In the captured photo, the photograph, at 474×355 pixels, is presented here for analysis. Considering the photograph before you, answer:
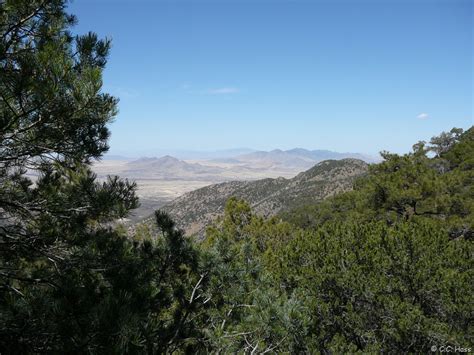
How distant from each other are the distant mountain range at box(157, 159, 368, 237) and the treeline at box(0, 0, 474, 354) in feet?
139

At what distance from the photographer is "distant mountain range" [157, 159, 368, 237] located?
54875 millimetres

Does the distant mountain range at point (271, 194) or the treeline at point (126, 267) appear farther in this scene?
the distant mountain range at point (271, 194)

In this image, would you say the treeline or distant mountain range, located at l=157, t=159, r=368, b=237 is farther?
distant mountain range, located at l=157, t=159, r=368, b=237

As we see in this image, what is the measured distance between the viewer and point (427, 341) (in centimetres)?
578

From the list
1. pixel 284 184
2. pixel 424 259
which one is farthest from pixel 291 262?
pixel 284 184

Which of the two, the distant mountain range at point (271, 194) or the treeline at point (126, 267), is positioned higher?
the treeline at point (126, 267)

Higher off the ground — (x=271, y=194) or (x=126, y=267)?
(x=126, y=267)

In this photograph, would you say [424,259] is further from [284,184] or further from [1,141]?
[284,184]

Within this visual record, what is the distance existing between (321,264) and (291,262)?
88 cm

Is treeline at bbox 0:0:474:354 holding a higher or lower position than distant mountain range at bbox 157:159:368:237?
higher

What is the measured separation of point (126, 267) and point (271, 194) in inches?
2661

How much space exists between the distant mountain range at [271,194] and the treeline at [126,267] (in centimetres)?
4233

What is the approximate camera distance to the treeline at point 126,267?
115 inches

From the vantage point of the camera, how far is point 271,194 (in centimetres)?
7081
